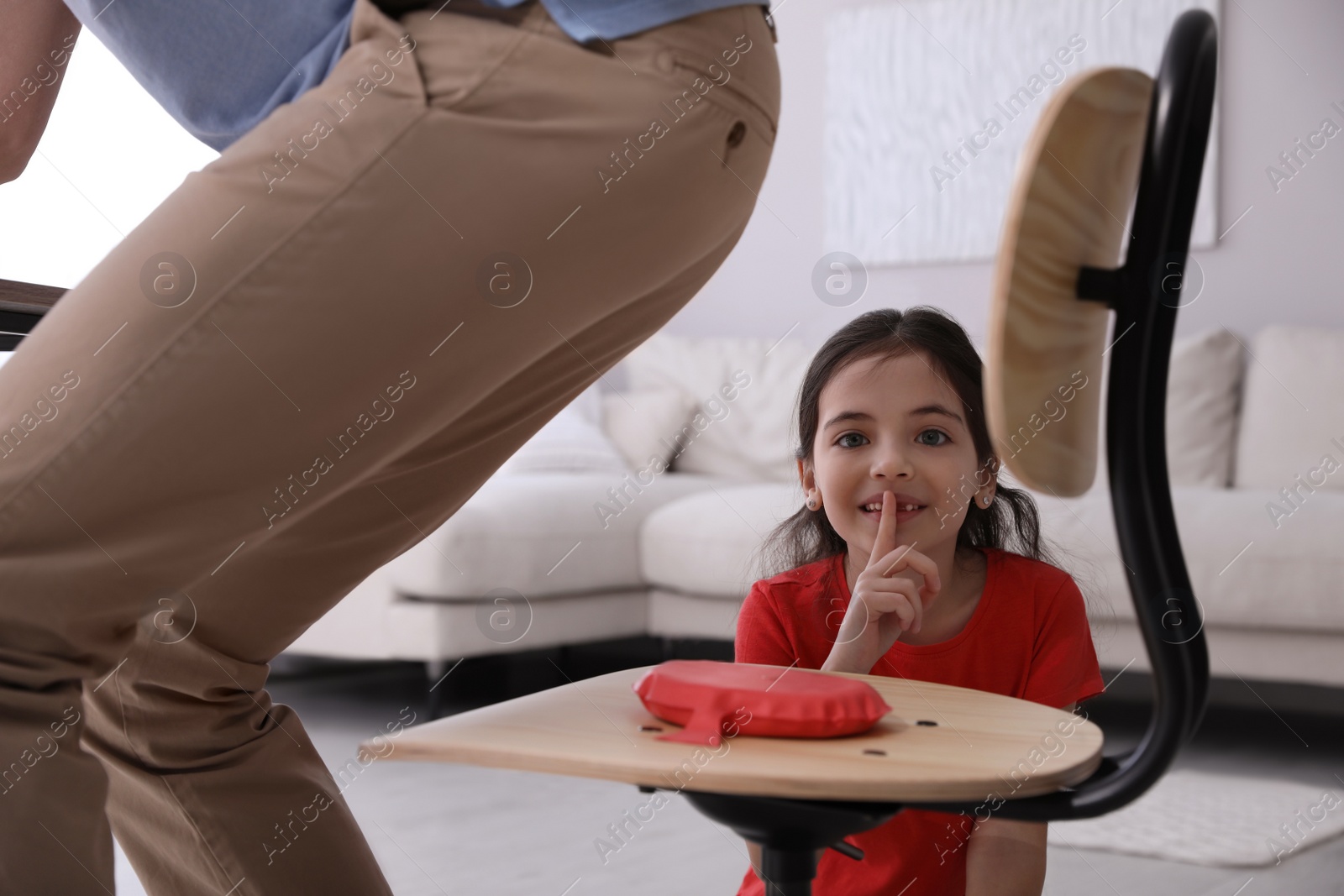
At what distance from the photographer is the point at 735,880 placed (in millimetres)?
1734

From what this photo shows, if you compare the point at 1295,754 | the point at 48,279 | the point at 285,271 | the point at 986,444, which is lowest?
the point at 1295,754

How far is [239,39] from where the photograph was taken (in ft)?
2.45

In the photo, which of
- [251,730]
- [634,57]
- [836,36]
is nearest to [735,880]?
[251,730]

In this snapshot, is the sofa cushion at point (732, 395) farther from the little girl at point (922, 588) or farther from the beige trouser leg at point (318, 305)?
the beige trouser leg at point (318, 305)

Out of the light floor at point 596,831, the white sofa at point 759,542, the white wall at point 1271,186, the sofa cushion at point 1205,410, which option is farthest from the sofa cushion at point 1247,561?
the white wall at point 1271,186

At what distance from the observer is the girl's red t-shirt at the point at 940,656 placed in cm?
107

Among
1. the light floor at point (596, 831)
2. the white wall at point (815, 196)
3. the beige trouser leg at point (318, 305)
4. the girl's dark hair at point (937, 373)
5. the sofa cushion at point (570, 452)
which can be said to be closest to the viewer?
the beige trouser leg at point (318, 305)

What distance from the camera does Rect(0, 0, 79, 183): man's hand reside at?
3.10 ft

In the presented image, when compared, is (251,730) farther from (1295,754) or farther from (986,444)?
(1295,754)

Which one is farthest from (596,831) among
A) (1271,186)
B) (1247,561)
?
(1271,186)

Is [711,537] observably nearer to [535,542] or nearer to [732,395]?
[535,542]

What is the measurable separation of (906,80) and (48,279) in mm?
2452

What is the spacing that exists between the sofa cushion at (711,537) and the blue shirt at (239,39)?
80.7 inches

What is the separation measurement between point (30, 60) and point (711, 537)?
6.95 ft
